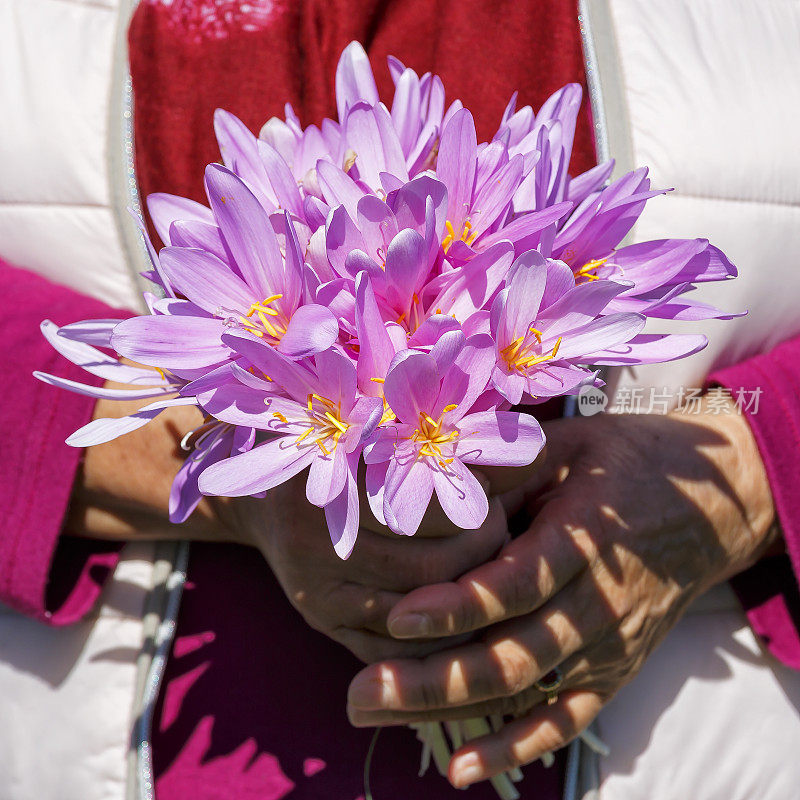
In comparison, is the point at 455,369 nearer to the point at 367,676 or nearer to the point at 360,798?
the point at 367,676

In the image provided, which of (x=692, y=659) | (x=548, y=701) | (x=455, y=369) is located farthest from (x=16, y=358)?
(x=692, y=659)

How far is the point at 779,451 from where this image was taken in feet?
2.04

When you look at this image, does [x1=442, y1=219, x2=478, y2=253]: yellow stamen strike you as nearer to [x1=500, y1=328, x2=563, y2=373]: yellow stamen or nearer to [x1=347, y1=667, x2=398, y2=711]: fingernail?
[x1=500, y1=328, x2=563, y2=373]: yellow stamen

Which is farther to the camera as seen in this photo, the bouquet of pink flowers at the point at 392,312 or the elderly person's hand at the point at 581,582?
the elderly person's hand at the point at 581,582

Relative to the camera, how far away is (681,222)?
0.62 m

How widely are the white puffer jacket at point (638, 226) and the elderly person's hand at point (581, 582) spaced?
82 millimetres

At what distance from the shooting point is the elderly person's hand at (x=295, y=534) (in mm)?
519

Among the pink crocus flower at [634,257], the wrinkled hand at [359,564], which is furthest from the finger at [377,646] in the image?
the pink crocus flower at [634,257]

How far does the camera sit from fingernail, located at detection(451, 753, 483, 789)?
1.85 ft
